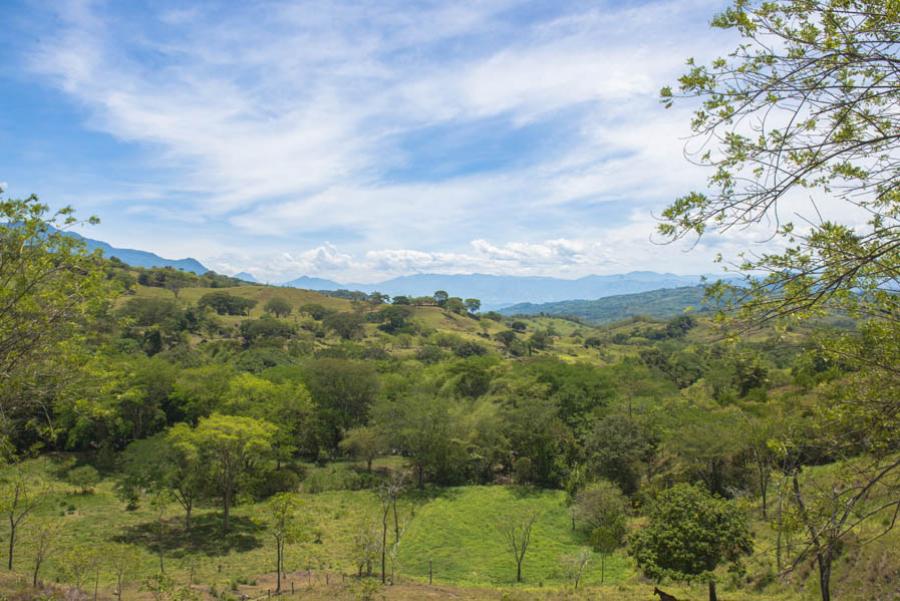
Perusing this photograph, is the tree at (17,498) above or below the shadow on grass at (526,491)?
above

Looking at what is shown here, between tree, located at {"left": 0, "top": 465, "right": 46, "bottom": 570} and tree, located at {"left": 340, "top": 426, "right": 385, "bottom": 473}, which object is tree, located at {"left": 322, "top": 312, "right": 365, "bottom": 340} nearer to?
tree, located at {"left": 340, "top": 426, "right": 385, "bottom": 473}

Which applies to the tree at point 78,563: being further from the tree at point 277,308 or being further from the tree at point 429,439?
the tree at point 277,308

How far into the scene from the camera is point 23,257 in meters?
7.80

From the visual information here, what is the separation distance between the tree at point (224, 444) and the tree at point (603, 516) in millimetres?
17653

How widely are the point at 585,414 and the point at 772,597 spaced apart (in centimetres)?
2218

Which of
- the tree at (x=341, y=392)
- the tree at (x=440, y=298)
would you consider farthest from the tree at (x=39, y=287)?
the tree at (x=440, y=298)

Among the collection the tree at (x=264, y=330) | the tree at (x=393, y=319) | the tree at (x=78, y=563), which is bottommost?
the tree at (x=78, y=563)

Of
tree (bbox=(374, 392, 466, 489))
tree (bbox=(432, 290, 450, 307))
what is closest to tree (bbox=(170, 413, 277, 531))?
tree (bbox=(374, 392, 466, 489))

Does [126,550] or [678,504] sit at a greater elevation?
[678,504]

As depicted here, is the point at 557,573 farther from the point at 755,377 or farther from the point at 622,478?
the point at 755,377

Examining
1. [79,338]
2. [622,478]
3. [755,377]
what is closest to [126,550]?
[79,338]

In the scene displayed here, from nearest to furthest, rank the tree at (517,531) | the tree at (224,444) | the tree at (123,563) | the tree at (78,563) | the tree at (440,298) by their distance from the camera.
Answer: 1. the tree at (78,563)
2. the tree at (123,563)
3. the tree at (517,531)
4. the tree at (224,444)
5. the tree at (440,298)

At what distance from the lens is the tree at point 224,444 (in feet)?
83.8

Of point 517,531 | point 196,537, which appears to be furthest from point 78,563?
point 517,531
